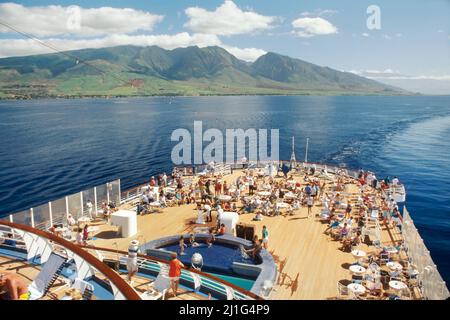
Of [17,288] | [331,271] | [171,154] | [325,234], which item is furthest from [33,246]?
[171,154]

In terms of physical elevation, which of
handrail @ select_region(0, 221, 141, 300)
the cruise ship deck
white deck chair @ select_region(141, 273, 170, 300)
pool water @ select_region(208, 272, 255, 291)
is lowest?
pool water @ select_region(208, 272, 255, 291)

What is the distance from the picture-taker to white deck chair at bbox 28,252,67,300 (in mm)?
Answer: 7953

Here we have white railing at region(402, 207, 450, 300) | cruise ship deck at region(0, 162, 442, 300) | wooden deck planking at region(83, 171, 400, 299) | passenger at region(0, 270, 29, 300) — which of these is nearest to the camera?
passenger at region(0, 270, 29, 300)

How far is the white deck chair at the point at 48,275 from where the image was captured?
7.95 metres

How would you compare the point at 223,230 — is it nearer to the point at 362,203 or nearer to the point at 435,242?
the point at 362,203

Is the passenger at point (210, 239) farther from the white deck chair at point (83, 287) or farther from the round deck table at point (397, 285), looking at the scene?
the white deck chair at point (83, 287)

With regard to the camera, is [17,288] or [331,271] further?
[331,271]

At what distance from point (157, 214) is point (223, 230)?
492 centimetres

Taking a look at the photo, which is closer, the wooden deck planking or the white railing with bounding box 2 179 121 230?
the wooden deck planking

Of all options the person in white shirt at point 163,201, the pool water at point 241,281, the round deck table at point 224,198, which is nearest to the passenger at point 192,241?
the pool water at point 241,281

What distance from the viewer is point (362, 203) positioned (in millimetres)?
20156

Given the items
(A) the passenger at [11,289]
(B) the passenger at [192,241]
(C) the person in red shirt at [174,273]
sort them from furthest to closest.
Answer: (B) the passenger at [192,241], (C) the person in red shirt at [174,273], (A) the passenger at [11,289]

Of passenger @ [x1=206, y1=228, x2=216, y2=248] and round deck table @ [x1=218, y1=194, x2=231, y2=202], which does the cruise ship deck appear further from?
passenger @ [x1=206, y1=228, x2=216, y2=248]

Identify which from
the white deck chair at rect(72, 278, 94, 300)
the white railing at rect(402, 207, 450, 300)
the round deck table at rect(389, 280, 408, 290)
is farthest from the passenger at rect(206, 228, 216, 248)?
the white railing at rect(402, 207, 450, 300)
